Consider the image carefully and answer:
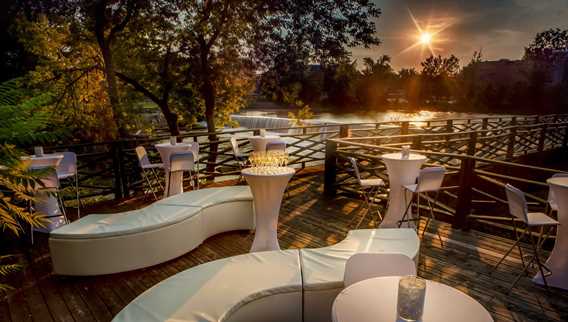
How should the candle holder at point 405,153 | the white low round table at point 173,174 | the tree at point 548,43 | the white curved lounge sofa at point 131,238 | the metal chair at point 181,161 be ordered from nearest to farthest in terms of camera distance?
the white curved lounge sofa at point 131,238 < the candle holder at point 405,153 < the metal chair at point 181,161 < the white low round table at point 173,174 < the tree at point 548,43

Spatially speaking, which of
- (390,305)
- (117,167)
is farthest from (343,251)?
(117,167)

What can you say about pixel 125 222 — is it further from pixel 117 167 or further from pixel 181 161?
pixel 117 167

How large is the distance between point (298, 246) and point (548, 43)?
48.8 meters

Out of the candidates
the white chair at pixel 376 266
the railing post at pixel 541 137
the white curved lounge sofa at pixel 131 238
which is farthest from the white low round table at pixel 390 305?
the railing post at pixel 541 137

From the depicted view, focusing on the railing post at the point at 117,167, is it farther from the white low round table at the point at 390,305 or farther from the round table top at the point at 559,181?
the round table top at the point at 559,181

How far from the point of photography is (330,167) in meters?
5.86

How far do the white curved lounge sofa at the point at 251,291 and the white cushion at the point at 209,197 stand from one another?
5.20 feet

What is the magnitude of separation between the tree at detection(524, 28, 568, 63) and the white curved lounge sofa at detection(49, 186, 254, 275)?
1808 inches

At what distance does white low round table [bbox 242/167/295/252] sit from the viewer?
325 cm

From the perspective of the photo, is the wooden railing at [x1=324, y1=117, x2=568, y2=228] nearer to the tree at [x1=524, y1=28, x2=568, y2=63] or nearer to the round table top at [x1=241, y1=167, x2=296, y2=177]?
the round table top at [x1=241, y1=167, x2=296, y2=177]

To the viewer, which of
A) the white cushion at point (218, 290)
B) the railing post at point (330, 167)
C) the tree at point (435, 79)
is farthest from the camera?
the tree at point (435, 79)

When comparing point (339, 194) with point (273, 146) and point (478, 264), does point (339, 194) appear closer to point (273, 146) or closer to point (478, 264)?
point (273, 146)

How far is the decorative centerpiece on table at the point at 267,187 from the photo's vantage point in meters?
3.25

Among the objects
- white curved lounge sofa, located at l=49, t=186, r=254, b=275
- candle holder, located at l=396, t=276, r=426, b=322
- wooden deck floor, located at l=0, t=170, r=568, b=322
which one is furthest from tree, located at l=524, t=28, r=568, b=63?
candle holder, located at l=396, t=276, r=426, b=322
